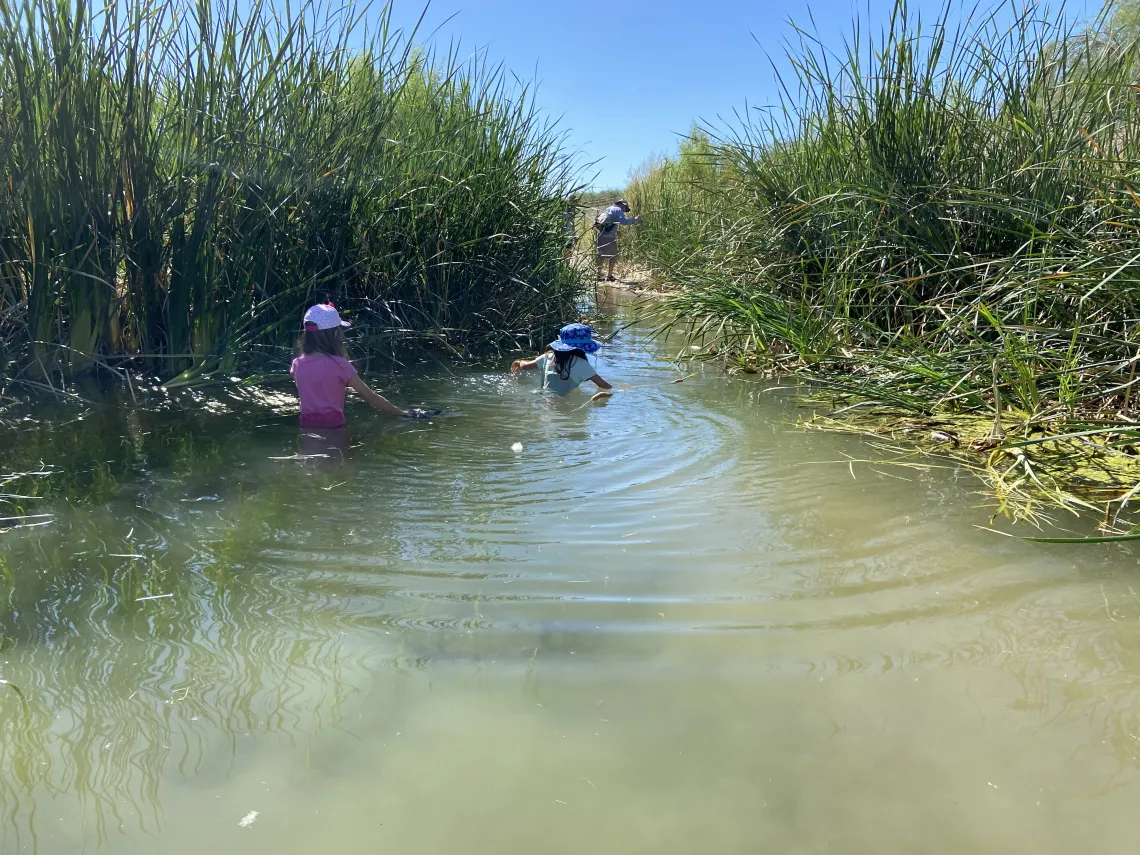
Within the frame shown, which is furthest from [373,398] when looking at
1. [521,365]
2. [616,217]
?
[616,217]

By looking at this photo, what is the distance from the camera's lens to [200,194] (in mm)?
4254

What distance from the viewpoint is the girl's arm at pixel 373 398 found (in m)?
4.08

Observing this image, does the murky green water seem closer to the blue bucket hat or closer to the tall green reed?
the tall green reed

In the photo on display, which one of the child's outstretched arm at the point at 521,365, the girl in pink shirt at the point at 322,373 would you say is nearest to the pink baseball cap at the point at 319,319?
the girl in pink shirt at the point at 322,373

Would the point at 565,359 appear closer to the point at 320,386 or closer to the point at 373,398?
the point at 373,398

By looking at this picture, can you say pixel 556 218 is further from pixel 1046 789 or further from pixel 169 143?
pixel 1046 789

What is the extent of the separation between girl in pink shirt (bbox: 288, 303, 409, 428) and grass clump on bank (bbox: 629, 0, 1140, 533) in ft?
8.61

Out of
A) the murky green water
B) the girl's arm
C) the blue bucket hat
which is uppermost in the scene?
the blue bucket hat

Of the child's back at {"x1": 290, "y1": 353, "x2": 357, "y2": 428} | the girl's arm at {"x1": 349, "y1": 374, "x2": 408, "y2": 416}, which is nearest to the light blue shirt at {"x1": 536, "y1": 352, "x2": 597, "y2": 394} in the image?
the girl's arm at {"x1": 349, "y1": 374, "x2": 408, "y2": 416}

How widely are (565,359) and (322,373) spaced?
5.47ft

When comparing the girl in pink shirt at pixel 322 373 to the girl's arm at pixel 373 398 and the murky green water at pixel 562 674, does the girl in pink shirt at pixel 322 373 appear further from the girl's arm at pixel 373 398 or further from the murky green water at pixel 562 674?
the murky green water at pixel 562 674

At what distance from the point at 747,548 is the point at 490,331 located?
4079 mm

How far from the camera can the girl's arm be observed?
408 centimetres

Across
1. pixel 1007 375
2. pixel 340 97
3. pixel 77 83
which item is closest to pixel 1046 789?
pixel 1007 375
